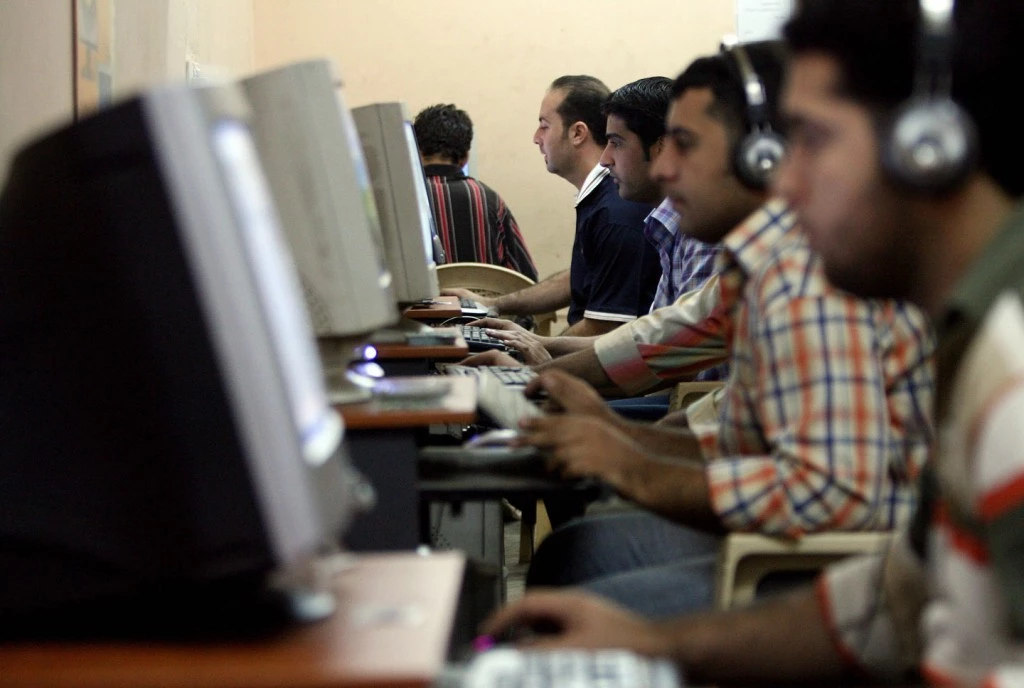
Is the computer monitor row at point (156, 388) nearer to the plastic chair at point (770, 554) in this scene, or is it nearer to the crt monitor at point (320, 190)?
the plastic chair at point (770, 554)

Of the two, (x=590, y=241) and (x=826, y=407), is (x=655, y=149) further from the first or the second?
(x=826, y=407)

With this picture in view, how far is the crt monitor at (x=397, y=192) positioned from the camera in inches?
101

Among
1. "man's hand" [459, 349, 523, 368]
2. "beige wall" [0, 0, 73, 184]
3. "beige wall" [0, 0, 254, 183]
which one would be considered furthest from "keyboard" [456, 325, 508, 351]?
"beige wall" [0, 0, 73, 184]

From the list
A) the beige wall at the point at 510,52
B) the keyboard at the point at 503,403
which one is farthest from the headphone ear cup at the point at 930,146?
the beige wall at the point at 510,52

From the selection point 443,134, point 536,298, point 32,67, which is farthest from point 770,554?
point 443,134

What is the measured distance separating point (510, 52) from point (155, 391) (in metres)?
5.25

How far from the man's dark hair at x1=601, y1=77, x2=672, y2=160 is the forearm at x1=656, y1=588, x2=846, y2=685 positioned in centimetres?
243

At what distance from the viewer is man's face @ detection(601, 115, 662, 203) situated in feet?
11.3

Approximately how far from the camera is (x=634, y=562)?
191 cm

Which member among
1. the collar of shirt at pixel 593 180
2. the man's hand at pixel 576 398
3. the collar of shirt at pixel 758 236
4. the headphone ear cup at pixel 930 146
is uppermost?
the headphone ear cup at pixel 930 146

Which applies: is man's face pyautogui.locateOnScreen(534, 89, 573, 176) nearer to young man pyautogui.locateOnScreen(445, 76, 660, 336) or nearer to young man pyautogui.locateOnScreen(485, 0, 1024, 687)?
young man pyautogui.locateOnScreen(445, 76, 660, 336)

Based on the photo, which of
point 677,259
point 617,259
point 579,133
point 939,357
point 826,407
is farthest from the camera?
point 579,133

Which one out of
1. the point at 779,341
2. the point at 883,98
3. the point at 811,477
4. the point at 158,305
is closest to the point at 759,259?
the point at 779,341

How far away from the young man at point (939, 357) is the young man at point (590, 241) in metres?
2.59
